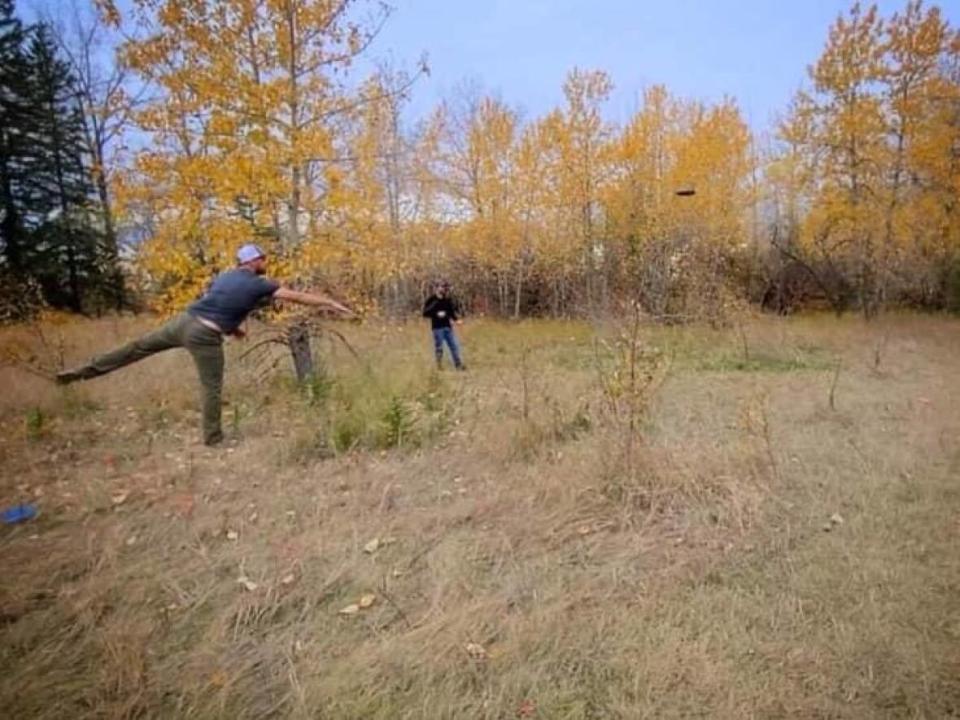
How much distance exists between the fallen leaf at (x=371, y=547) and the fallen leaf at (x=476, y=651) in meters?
1.03

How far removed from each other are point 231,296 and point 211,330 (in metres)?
0.36

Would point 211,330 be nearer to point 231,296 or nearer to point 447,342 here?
point 231,296

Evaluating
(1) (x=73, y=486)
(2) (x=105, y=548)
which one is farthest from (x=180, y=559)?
(1) (x=73, y=486)

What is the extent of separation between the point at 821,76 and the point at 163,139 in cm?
1874

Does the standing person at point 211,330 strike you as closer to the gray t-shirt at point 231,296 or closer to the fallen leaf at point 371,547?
the gray t-shirt at point 231,296

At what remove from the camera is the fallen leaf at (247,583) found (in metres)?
2.96

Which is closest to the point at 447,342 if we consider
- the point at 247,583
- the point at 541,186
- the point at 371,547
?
the point at 371,547

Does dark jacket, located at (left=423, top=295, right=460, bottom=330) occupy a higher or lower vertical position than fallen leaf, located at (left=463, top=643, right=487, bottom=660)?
higher

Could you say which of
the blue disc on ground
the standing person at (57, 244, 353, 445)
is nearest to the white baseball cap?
the standing person at (57, 244, 353, 445)

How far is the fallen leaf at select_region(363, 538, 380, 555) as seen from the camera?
3.37 m

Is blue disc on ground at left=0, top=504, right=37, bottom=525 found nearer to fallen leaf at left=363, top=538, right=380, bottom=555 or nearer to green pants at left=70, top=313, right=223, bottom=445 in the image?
green pants at left=70, top=313, right=223, bottom=445

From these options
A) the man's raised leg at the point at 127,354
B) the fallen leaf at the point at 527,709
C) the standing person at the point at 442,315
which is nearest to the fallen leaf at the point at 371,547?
the fallen leaf at the point at 527,709

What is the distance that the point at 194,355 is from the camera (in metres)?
5.26

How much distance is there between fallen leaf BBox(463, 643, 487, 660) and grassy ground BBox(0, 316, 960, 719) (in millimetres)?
14
